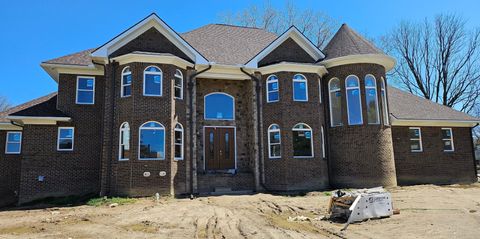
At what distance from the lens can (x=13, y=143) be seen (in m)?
17.6

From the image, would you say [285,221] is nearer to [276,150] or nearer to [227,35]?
[276,150]

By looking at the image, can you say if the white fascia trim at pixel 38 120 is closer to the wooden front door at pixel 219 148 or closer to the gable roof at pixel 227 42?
the wooden front door at pixel 219 148

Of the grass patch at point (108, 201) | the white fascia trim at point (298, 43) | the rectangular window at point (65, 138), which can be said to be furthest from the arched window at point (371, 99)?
the rectangular window at point (65, 138)

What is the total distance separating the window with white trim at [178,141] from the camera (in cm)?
1527

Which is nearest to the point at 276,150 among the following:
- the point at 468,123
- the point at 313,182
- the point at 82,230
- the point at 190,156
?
the point at 313,182

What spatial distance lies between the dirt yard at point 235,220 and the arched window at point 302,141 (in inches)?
104

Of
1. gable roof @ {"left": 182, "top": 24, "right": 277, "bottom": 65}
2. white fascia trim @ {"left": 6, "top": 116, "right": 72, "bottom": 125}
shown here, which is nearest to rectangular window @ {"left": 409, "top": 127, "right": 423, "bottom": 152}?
gable roof @ {"left": 182, "top": 24, "right": 277, "bottom": 65}

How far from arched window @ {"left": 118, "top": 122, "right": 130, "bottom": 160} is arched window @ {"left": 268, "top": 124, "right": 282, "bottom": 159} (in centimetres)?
632

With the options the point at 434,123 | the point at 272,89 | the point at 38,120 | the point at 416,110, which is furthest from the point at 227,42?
the point at 434,123

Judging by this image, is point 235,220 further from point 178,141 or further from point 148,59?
point 148,59

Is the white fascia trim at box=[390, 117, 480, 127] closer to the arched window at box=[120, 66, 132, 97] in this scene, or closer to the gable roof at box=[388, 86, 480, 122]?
the gable roof at box=[388, 86, 480, 122]

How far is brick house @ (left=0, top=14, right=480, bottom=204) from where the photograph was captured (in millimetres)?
14789

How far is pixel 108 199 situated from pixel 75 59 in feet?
23.9

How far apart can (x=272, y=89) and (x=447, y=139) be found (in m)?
11.2
